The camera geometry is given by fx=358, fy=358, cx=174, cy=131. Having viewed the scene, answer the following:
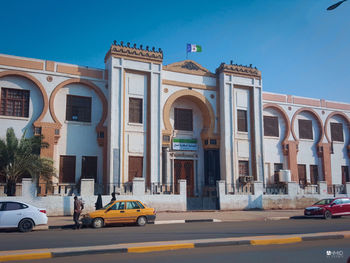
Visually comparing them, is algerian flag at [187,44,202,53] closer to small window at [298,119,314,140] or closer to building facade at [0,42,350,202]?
building facade at [0,42,350,202]

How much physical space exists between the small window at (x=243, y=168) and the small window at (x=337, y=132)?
32.9ft

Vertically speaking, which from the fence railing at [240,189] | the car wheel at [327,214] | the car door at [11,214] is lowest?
the car wheel at [327,214]

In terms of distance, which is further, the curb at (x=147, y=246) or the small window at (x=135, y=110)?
the small window at (x=135, y=110)

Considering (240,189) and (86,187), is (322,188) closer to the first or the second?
(240,189)

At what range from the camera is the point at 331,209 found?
1867 centimetres

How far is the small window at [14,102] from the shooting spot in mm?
20734

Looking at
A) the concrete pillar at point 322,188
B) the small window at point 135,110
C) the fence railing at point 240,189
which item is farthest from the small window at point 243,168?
the small window at point 135,110

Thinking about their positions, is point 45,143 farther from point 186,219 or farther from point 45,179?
point 186,219

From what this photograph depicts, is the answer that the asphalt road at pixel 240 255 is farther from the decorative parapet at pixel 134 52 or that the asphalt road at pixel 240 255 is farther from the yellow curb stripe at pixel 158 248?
the decorative parapet at pixel 134 52

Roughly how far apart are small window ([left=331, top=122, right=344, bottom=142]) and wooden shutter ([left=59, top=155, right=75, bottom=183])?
71.6ft

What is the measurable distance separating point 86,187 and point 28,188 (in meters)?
2.91

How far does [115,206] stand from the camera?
15461mm

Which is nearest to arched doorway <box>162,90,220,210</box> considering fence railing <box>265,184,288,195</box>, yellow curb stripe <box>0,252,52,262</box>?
fence railing <box>265,184,288,195</box>

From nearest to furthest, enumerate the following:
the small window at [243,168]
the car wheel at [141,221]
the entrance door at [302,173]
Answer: the car wheel at [141,221] → the small window at [243,168] → the entrance door at [302,173]
